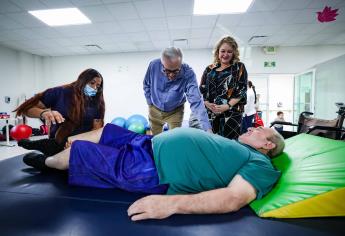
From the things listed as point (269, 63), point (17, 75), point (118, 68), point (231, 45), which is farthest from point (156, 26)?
point (17, 75)

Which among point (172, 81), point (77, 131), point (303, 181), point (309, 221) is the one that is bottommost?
point (309, 221)

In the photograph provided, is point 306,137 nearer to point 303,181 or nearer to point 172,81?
point 303,181

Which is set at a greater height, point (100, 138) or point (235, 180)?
point (100, 138)

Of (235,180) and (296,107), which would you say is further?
(296,107)

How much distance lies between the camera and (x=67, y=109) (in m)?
1.73

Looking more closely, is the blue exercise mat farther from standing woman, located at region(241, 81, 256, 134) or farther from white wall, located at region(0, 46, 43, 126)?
white wall, located at region(0, 46, 43, 126)

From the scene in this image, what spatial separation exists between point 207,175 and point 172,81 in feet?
3.87

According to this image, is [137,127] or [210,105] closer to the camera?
[210,105]

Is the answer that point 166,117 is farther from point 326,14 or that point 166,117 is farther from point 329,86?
point 329,86

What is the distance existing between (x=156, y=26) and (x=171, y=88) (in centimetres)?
290

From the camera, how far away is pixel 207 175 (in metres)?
1.03

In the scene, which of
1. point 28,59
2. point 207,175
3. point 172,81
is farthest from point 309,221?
point 28,59

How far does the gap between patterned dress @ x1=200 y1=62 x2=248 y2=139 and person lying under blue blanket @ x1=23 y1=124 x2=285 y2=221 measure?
21.4 inches

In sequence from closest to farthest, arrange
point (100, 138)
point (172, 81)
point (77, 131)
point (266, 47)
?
point (100, 138), point (77, 131), point (172, 81), point (266, 47)
